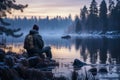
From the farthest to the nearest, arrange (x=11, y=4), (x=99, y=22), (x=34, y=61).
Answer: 1. (x=99, y=22)
2. (x=11, y=4)
3. (x=34, y=61)

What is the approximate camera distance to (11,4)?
24797 mm

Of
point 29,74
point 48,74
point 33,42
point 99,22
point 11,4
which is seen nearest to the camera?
point 29,74

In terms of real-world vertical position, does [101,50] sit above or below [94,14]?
below

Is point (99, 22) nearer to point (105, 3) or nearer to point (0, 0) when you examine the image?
point (105, 3)

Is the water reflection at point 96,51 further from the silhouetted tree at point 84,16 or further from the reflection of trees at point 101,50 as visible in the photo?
the silhouetted tree at point 84,16

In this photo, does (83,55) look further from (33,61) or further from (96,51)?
(33,61)

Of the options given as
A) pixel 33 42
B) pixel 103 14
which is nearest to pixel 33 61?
pixel 33 42

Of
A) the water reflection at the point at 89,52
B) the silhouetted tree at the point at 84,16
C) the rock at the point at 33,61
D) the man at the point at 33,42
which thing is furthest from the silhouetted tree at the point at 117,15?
the rock at the point at 33,61

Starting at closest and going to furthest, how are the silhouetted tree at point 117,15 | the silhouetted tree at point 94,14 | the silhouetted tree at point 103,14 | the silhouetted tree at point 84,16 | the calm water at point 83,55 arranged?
the calm water at point 83,55 → the silhouetted tree at point 117,15 → the silhouetted tree at point 103,14 → the silhouetted tree at point 94,14 → the silhouetted tree at point 84,16

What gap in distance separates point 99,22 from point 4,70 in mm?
101698

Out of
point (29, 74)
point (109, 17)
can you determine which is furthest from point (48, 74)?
point (109, 17)

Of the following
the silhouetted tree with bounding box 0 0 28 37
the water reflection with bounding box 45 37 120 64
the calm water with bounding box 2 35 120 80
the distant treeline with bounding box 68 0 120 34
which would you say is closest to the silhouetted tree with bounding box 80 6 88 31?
the distant treeline with bounding box 68 0 120 34

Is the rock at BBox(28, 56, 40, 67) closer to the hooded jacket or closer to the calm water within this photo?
the calm water

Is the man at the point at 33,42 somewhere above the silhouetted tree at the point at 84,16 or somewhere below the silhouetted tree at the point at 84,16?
below
